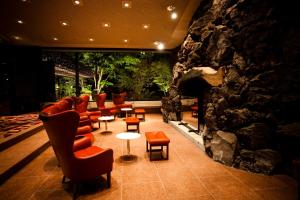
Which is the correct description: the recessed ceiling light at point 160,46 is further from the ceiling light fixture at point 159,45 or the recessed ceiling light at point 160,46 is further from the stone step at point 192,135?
the stone step at point 192,135

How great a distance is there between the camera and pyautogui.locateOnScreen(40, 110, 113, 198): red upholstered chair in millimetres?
2523

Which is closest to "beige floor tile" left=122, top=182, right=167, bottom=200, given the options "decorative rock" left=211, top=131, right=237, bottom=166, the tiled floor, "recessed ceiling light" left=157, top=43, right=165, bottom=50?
the tiled floor

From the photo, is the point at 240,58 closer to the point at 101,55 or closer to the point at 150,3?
the point at 150,3

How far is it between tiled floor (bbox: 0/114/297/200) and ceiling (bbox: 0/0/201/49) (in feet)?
14.9

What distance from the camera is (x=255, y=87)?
3.64m

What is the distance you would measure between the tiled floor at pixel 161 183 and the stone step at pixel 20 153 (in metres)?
0.13

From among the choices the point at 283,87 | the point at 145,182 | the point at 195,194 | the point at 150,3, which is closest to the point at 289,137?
the point at 283,87

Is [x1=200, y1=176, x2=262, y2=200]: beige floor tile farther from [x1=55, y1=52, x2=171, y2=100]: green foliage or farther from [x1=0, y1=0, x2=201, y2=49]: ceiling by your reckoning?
[x1=55, y1=52, x2=171, y2=100]: green foliage

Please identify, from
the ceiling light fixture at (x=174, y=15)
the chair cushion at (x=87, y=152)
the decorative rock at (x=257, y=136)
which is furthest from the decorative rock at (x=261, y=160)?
the ceiling light fixture at (x=174, y=15)

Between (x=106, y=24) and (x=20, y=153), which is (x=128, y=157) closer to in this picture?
(x=20, y=153)

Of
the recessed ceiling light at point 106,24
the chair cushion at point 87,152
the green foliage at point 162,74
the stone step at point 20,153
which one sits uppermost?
the recessed ceiling light at point 106,24

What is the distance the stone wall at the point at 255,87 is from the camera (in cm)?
336

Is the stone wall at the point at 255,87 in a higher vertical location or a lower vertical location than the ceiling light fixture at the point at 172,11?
lower

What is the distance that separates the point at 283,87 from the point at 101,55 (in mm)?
9610
